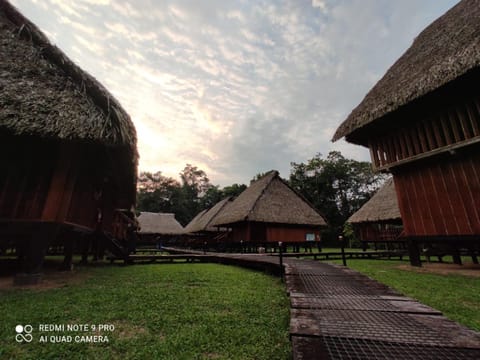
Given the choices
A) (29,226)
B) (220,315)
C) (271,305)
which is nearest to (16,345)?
(220,315)

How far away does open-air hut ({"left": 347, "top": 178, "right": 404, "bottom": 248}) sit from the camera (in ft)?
59.1

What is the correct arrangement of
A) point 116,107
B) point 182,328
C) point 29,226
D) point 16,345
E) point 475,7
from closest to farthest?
point 16,345
point 182,328
point 29,226
point 116,107
point 475,7

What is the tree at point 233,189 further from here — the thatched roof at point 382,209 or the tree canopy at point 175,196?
the thatched roof at point 382,209

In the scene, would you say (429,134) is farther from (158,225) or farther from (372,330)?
(158,225)

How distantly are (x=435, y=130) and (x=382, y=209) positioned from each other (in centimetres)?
1313

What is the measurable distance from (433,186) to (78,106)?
434 inches

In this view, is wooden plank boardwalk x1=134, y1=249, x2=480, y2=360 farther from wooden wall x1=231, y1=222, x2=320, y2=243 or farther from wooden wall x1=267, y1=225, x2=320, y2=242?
wooden wall x1=267, y1=225, x2=320, y2=242

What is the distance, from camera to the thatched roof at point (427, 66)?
6.15 meters

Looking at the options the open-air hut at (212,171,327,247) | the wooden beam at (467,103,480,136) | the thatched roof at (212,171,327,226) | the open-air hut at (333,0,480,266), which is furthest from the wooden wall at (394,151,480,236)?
the thatched roof at (212,171,327,226)

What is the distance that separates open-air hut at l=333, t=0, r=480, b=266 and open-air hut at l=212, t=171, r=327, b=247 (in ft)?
28.2

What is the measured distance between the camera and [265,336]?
2508 millimetres

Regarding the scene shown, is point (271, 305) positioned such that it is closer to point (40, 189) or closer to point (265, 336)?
point (265, 336)

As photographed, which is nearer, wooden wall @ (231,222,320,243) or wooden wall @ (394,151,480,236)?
wooden wall @ (394,151,480,236)

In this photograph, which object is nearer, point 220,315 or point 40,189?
point 220,315
